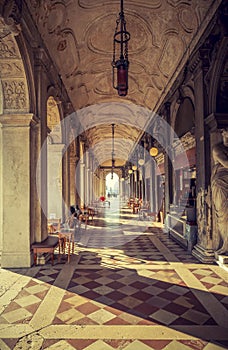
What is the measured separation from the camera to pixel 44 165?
282 inches

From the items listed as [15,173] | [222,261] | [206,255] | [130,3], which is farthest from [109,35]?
[222,261]

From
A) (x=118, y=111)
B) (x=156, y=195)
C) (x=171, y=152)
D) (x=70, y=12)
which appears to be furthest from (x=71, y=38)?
(x=156, y=195)

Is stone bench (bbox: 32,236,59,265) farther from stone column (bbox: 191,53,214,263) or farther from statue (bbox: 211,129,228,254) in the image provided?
statue (bbox: 211,129,228,254)

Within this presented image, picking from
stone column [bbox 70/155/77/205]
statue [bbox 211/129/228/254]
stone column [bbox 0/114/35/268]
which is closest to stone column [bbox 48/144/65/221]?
stone column [bbox 70/155/77/205]

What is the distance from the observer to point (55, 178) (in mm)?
10914

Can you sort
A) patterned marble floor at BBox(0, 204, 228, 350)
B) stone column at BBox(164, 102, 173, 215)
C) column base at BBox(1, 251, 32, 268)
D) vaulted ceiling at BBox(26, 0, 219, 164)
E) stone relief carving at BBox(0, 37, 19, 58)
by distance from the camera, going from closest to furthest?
patterned marble floor at BBox(0, 204, 228, 350) → stone relief carving at BBox(0, 37, 19, 58) → column base at BBox(1, 251, 32, 268) → vaulted ceiling at BBox(26, 0, 219, 164) → stone column at BBox(164, 102, 173, 215)

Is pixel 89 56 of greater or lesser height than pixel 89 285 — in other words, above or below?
above

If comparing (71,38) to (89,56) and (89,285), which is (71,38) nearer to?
(89,56)

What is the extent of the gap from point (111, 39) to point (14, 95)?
4.09m

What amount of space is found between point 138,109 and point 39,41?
868cm

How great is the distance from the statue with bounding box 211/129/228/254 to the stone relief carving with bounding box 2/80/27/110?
4.43 meters

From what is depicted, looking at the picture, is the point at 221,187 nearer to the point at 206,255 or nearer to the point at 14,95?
the point at 206,255

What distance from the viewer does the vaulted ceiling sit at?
678 cm

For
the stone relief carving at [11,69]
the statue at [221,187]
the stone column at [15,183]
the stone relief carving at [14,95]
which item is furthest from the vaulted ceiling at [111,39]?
the statue at [221,187]
